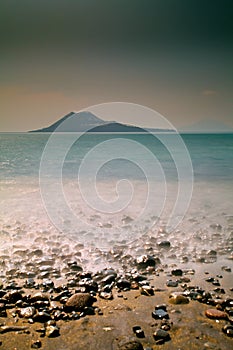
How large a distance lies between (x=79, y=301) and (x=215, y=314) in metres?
2.34

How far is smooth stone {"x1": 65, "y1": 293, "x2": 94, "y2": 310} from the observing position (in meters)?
5.16

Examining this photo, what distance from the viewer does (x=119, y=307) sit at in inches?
208

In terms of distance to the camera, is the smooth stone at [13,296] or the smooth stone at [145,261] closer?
the smooth stone at [13,296]

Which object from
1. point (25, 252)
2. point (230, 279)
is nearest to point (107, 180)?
point (25, 252)

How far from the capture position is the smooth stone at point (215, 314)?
193 inches

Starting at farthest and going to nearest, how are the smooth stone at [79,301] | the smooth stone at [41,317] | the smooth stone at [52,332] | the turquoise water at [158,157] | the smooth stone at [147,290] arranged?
1. the turquoise water at [158,157]
2. the smooth stone at [147,290]
3. the smooth stone at [79,301]
4. the smooth stone at [41,317]
5. the smooth stone at [52,332]

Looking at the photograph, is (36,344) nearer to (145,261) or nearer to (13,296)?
(13,296)

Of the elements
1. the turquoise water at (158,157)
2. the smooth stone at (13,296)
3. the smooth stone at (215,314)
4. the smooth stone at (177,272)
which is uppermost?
the turquoise water at (158,157)

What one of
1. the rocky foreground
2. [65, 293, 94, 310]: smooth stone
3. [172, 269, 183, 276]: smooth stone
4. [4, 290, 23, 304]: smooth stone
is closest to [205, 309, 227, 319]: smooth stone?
the rocky foreground

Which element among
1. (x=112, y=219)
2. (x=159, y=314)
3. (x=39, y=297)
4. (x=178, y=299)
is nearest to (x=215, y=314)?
(x=178, y=299)

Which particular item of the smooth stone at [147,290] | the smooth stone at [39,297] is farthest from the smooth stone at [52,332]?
the smooth stone at [147,290]

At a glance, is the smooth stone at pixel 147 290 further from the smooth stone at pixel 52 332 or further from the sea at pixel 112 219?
the smooth stone at pixel 52 332

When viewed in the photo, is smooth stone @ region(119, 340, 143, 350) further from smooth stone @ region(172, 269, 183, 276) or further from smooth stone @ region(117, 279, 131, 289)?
smooth stone @ region(172, 269, 183, 276)

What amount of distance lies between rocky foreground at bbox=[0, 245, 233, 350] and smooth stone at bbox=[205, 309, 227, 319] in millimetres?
16
